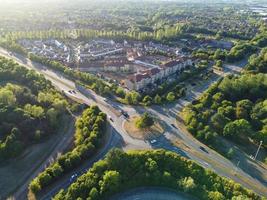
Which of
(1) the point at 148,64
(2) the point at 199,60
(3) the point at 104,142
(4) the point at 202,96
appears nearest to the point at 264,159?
(4) the point at 202,96

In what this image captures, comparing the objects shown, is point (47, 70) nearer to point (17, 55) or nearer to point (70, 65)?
point (70, 65)

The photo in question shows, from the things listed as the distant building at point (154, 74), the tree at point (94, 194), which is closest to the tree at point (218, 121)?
the distant building at point (154, 74)

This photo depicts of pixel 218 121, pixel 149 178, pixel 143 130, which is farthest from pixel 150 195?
pixel 218 121

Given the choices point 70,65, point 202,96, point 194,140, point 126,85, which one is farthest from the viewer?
point 70,65

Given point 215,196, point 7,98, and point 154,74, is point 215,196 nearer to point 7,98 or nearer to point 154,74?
point 7,98

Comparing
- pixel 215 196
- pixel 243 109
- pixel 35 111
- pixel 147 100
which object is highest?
pixel 35 111

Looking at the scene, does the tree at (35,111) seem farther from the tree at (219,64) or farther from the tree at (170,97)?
the tree at (219,64)
